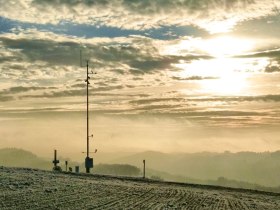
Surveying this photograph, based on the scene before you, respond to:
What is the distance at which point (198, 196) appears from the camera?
38.8 metres

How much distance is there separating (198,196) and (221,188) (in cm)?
1120

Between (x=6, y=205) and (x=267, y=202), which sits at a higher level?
(x=6, y=205)

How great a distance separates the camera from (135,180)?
49.7 metres

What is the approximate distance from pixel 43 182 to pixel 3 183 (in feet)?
11.3

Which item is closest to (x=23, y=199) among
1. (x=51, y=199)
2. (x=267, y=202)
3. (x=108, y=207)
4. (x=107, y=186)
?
(x=51, y=199)

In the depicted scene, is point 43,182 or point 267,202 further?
point 267,202

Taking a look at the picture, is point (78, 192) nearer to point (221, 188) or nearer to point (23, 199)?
point (23, 199)

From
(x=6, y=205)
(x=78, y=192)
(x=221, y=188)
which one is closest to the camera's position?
(x=6, y=205)

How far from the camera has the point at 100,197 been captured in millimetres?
32625

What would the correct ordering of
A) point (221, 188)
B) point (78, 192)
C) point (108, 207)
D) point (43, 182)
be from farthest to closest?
1. point (221, 188)
2. point (43, 182)
3. point (78, 192)
4. point (108, 207)

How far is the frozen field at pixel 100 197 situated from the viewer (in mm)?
28591

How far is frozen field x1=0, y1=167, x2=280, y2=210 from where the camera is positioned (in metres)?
28.6

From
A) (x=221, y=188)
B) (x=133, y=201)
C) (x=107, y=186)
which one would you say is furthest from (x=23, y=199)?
(x=221, y=188)

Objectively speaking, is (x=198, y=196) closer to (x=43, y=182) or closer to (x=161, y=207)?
(x=161, y=207)
